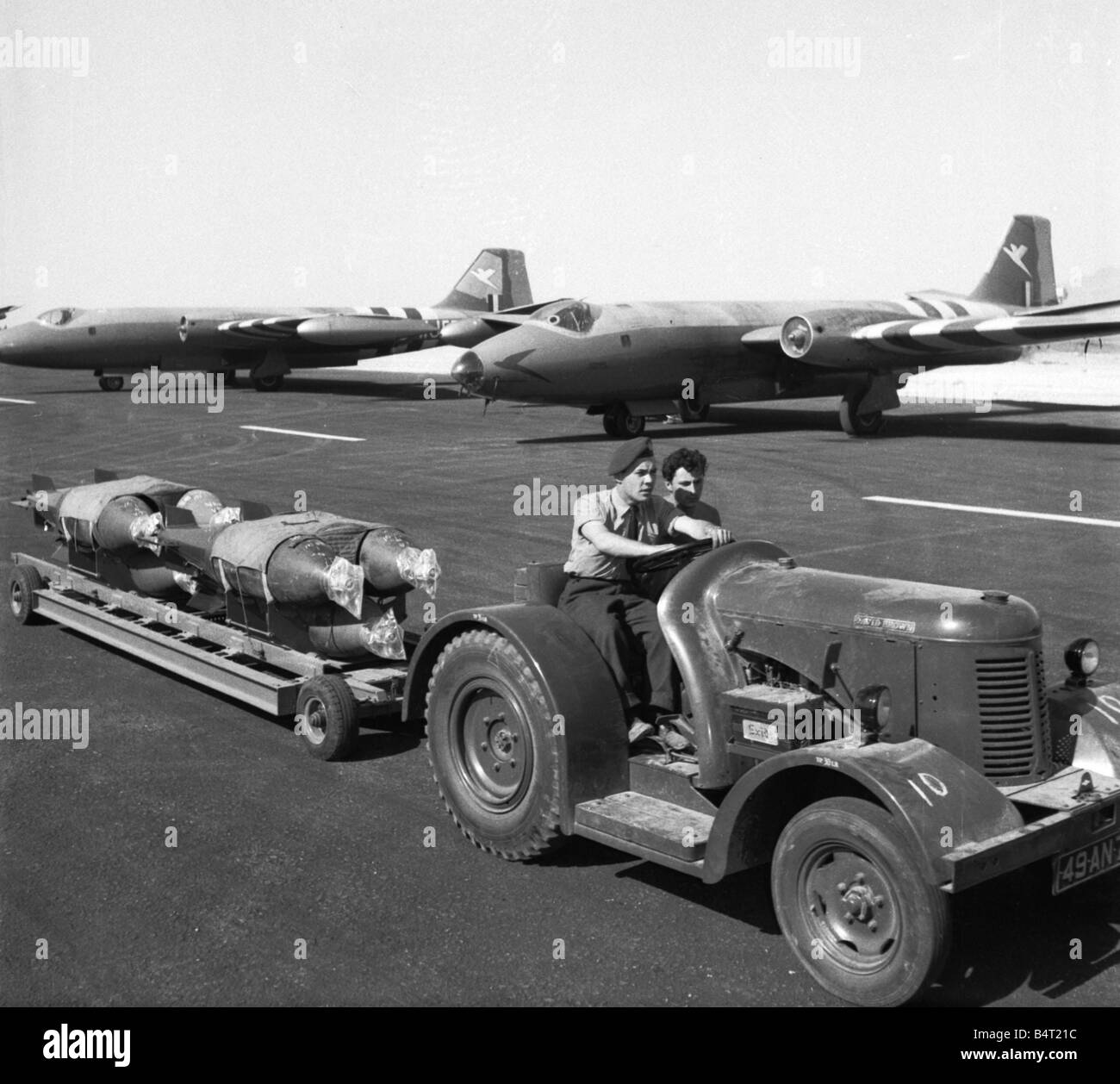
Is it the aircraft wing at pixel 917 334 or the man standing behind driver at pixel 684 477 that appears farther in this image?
the aircraft wing at pixel 917 334

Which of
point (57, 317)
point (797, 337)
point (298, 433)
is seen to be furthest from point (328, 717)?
point (57, 317)

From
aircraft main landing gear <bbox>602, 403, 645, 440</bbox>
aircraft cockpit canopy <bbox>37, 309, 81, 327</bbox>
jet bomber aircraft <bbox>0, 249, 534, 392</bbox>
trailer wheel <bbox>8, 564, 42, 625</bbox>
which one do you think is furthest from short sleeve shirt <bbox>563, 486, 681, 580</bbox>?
aircraft cockpit canopy <bbox>37, 309, 81, 327</bbox>

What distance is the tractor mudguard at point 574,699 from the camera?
18.4ft

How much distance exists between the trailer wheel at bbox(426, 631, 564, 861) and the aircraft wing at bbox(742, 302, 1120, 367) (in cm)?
2037

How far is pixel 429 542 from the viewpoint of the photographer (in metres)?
14.4

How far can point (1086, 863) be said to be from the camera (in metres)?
4.84

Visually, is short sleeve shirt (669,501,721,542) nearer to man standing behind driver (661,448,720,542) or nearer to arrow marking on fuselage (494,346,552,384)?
man standing behind driver (661,448,720,542)

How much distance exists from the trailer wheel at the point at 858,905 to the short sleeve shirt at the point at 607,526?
186 centimetres

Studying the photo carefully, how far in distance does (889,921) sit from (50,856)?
4135 mm

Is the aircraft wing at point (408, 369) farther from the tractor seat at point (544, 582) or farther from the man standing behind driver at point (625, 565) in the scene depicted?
the man standing behind driver at point (625, 565)

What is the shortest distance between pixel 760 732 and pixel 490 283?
46385 mm

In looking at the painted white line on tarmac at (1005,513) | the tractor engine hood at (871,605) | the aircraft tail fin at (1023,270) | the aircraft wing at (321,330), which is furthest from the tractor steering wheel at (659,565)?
the aircraft wing at (321,330)

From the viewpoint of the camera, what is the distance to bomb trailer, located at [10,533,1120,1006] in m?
4.54
